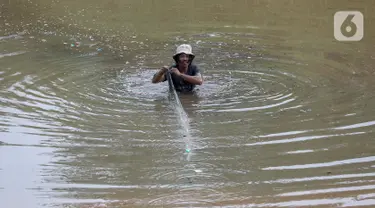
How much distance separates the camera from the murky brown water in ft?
18.9

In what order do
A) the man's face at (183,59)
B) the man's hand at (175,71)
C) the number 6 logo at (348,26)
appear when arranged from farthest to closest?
the number 6 logo at (348,26) < the man's face at (183,59) < the man's hand at (175,71)

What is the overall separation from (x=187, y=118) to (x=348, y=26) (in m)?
8.47

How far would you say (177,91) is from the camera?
31.1 feet

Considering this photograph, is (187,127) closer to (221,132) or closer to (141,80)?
(221,132)

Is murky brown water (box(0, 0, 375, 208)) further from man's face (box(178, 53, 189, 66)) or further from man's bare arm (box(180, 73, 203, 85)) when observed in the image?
man's face (box(178, 53, 189, 66))

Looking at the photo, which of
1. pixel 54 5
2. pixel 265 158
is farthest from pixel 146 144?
pixel 54 5

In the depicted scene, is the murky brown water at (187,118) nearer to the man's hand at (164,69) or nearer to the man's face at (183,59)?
the man's hand at (164,69)

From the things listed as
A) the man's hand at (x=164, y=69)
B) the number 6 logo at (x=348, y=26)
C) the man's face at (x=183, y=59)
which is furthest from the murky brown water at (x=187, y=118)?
the man's face at (x=183, y=59)

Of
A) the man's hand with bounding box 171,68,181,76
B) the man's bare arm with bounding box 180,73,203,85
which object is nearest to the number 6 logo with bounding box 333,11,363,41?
the man's bare arm with bounding box 180,73,203,85

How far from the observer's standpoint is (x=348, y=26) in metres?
15.3

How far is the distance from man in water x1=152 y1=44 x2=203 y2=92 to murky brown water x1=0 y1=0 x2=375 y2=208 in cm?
26

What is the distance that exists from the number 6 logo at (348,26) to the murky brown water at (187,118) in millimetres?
218

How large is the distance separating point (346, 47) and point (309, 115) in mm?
4930

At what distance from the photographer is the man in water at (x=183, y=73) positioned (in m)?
9.13
